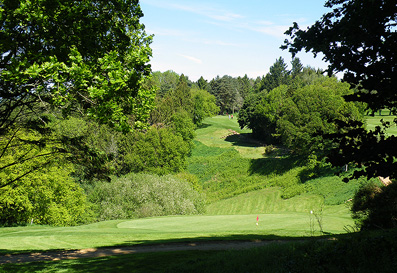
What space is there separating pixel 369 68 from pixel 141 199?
128 feet

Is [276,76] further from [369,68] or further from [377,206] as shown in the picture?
[369,68]

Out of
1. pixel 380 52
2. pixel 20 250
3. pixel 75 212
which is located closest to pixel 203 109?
pixel 75 212

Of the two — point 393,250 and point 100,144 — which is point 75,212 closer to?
point 100,144

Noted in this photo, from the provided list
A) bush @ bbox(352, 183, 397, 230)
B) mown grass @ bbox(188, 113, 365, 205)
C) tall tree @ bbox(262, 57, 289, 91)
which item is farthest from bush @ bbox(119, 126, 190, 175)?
tall tree @ bbox(262, 57, 289, 91)

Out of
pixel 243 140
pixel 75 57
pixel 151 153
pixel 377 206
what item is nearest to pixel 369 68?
pixel 75 57

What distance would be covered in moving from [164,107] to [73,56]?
68329 millimetres

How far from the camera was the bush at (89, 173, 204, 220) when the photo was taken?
139 feet

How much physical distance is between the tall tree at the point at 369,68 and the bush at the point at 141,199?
3686cm

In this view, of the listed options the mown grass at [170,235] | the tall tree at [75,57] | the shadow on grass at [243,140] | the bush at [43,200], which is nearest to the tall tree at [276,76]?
the shadow on grass at [243,140]

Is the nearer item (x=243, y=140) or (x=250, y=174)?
(x=250, y=174)

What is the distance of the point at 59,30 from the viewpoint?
9547 millimetres

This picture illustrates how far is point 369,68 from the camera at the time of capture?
21.6 feet

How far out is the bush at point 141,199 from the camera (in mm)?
42250

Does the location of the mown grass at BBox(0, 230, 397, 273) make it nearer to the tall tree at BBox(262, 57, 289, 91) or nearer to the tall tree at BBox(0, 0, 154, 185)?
the tall tree at BBox(0, 0, 154, 185)
